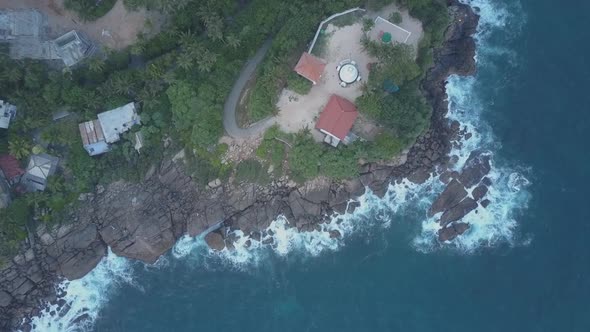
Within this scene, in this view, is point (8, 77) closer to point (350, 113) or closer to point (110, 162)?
point (110, 162)

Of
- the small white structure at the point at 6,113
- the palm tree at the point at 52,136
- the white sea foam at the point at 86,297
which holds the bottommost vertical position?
the white sea foam at the point at 86,297

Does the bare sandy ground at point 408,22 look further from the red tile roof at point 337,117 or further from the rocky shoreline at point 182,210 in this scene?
the red tile roof at point 337,117

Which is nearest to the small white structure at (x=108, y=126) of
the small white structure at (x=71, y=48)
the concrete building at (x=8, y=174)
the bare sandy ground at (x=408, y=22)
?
the small white structure at (x=71, y=48)

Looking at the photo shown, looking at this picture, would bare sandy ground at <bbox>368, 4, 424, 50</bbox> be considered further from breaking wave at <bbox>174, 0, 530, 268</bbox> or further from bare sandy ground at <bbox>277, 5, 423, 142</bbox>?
breaking wave at <bbox>174, 0, 530, 268</bbox>

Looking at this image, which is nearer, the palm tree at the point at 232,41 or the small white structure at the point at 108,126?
the palm tree at the point at 232,41

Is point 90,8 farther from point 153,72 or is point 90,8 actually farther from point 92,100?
point 92,100

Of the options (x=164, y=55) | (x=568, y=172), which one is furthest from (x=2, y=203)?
(x=568, y=172)
